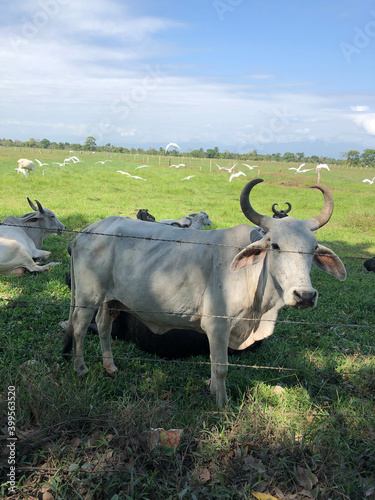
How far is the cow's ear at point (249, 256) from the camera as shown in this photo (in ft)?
9.89

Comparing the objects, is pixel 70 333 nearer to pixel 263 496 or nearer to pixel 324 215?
pixel 263 496

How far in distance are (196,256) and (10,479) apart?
202 centimetres

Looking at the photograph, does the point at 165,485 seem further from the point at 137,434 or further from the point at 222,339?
the point at 222,339

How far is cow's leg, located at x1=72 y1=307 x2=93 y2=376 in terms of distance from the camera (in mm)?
3773

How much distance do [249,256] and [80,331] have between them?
1.80 metres

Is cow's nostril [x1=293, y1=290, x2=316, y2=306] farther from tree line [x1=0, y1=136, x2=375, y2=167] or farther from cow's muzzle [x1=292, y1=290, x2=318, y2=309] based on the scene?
tree line [x1=0, y1=136, x2=375, y2=167]

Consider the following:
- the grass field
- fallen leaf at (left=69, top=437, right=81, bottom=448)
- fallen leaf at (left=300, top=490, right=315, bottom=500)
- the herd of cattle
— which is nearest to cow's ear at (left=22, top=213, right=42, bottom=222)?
the grass field

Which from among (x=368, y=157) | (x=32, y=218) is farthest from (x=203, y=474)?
(x=368, y=157)

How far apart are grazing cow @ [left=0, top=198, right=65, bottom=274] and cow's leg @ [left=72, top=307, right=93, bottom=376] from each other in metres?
2.31

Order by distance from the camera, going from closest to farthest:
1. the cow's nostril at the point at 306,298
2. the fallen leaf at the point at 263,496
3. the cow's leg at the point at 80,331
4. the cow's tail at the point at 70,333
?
the fallen leaf at the point at 263,496 < the cow's nostril at the point at 306,298 < the cow's leg at the point at 80,331 < the cow's tail at the point at 70,333

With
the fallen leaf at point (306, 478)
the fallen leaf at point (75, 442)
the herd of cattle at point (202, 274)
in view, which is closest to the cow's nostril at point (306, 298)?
the herd of cattle at point (202, 274)

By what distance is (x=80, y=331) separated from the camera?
3793 millimetres

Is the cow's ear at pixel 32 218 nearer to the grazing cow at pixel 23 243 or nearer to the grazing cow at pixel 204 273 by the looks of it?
the grazing cow at pixel 23 243

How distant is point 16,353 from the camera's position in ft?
13.4
